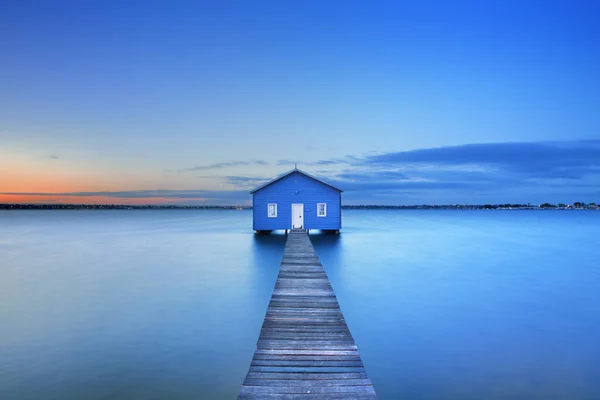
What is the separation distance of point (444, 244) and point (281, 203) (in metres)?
14.9

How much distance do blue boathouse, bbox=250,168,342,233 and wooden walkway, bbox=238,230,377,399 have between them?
18927 mm

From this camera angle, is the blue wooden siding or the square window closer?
the blue wooden siding

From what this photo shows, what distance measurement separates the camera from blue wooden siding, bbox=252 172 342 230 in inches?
1102

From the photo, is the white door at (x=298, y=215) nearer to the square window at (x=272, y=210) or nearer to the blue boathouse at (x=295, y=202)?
the blue boathouse at (x=295, y=202)

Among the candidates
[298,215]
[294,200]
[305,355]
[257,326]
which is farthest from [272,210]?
[305,355]

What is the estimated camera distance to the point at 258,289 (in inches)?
594

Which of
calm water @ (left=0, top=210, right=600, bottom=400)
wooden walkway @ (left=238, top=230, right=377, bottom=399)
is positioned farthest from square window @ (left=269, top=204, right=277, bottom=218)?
wooden walkway @ (left=238, top=230, right=377, bottom=399)

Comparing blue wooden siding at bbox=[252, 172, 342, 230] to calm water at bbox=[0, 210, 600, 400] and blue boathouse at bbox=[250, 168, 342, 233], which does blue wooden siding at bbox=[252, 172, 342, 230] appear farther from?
calm water at bbox=[0, 210, 600, 400]

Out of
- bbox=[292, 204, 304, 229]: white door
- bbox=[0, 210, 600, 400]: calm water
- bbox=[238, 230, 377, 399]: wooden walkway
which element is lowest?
bbox=[0, 210, 600, 400]: calm water

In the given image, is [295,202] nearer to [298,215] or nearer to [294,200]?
[294,200]

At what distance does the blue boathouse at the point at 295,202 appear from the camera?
1101 inches

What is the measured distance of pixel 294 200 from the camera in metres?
28.2

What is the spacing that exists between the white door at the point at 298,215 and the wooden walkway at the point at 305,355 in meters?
18.9

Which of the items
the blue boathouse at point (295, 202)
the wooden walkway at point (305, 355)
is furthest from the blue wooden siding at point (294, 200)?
the wooden walkway at point (305, 355)
